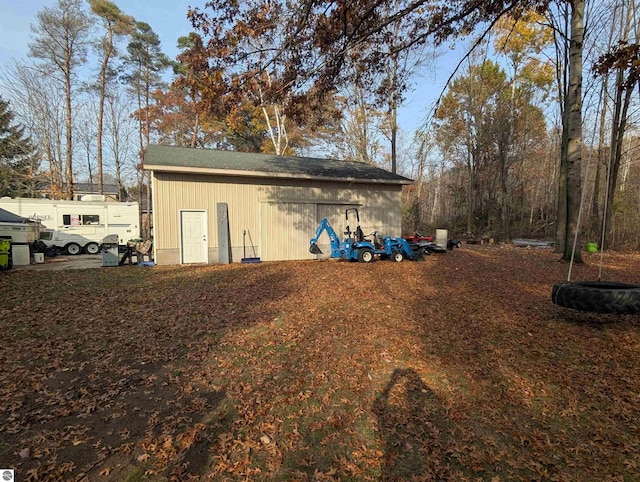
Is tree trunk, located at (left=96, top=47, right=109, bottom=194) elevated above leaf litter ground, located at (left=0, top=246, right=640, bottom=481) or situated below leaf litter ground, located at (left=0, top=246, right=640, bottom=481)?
above

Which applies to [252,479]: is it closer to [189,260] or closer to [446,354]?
[446,354]

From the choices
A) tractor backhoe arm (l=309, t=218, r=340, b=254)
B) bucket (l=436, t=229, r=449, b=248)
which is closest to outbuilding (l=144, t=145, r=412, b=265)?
tractor backhoe arm (l=309, t=218, r=340, b=254)

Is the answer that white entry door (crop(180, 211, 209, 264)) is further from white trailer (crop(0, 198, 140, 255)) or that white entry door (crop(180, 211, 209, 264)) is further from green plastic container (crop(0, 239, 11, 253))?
white trailer (crop(0, 198, 140, 255))

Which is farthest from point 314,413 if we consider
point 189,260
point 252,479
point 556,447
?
point 189,260

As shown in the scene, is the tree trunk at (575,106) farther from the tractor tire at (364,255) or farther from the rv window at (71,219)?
the rv window at (71,219)

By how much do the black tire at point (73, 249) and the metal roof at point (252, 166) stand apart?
7.71 m

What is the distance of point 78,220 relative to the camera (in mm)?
17062

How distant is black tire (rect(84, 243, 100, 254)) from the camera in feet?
56.7

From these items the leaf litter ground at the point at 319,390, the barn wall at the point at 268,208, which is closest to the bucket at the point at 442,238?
the barn wall at the point at 268,208

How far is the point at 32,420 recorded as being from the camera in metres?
2.90

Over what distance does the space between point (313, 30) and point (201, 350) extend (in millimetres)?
5422

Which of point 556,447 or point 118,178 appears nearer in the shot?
point 556,447

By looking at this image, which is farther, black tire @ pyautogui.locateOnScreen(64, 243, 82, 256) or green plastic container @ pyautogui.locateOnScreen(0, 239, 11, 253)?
black tire @ pyautogui.locateOnScreen(64, 243, 82, 256)

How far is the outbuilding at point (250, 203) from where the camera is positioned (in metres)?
11.6
